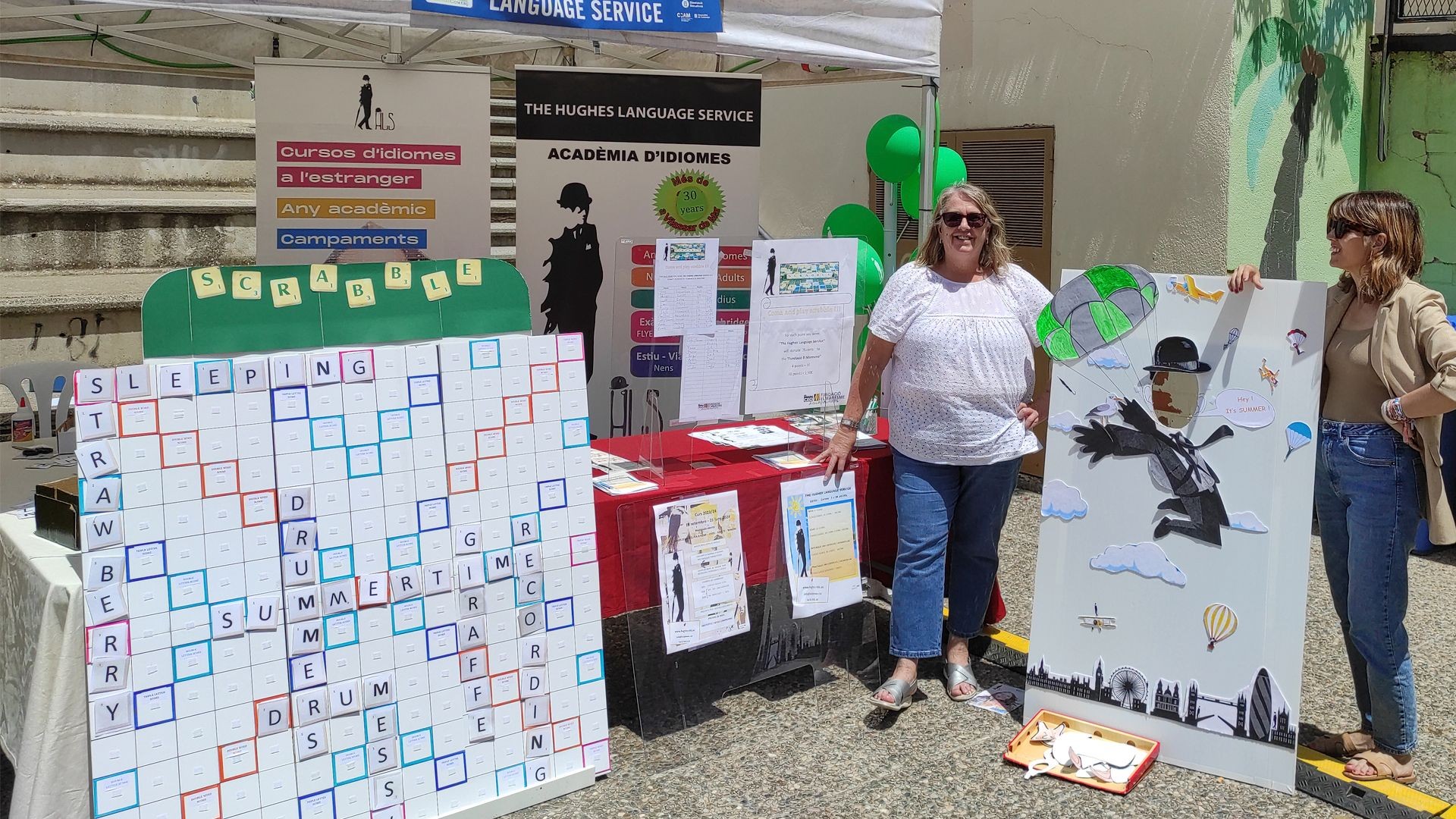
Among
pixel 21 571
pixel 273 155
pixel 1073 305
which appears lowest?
pixel 21 571

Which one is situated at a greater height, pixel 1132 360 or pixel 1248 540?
pixel 1132 360

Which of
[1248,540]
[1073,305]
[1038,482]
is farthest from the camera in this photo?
[1038,482]

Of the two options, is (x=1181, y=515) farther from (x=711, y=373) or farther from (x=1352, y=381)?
(x=711, y=373)

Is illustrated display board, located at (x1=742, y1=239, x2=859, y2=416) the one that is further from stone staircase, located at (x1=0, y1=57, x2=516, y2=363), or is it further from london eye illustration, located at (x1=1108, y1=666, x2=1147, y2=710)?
stone staircase, located at (x1=0, y1=57, x2=516, y2=363)

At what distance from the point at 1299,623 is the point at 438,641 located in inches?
87.8

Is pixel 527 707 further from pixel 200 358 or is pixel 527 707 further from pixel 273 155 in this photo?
pixel 273 155

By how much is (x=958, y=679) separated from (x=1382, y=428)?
1.47 meters

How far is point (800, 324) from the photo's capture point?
388cm

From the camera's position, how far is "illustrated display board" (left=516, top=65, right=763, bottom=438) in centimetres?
499

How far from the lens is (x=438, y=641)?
295cm

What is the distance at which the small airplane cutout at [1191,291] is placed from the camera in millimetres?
3217

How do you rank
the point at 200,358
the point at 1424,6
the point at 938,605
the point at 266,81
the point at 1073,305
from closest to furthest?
1. the point at 200,358
2. the point at 1073,305
3. the point at 938,605
4. the point at 266,81
5. the point at 1424,6

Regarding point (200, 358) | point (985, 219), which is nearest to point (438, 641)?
point (200, 358)

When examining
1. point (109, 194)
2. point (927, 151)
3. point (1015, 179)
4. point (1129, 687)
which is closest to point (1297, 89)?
point (1015, 179)
